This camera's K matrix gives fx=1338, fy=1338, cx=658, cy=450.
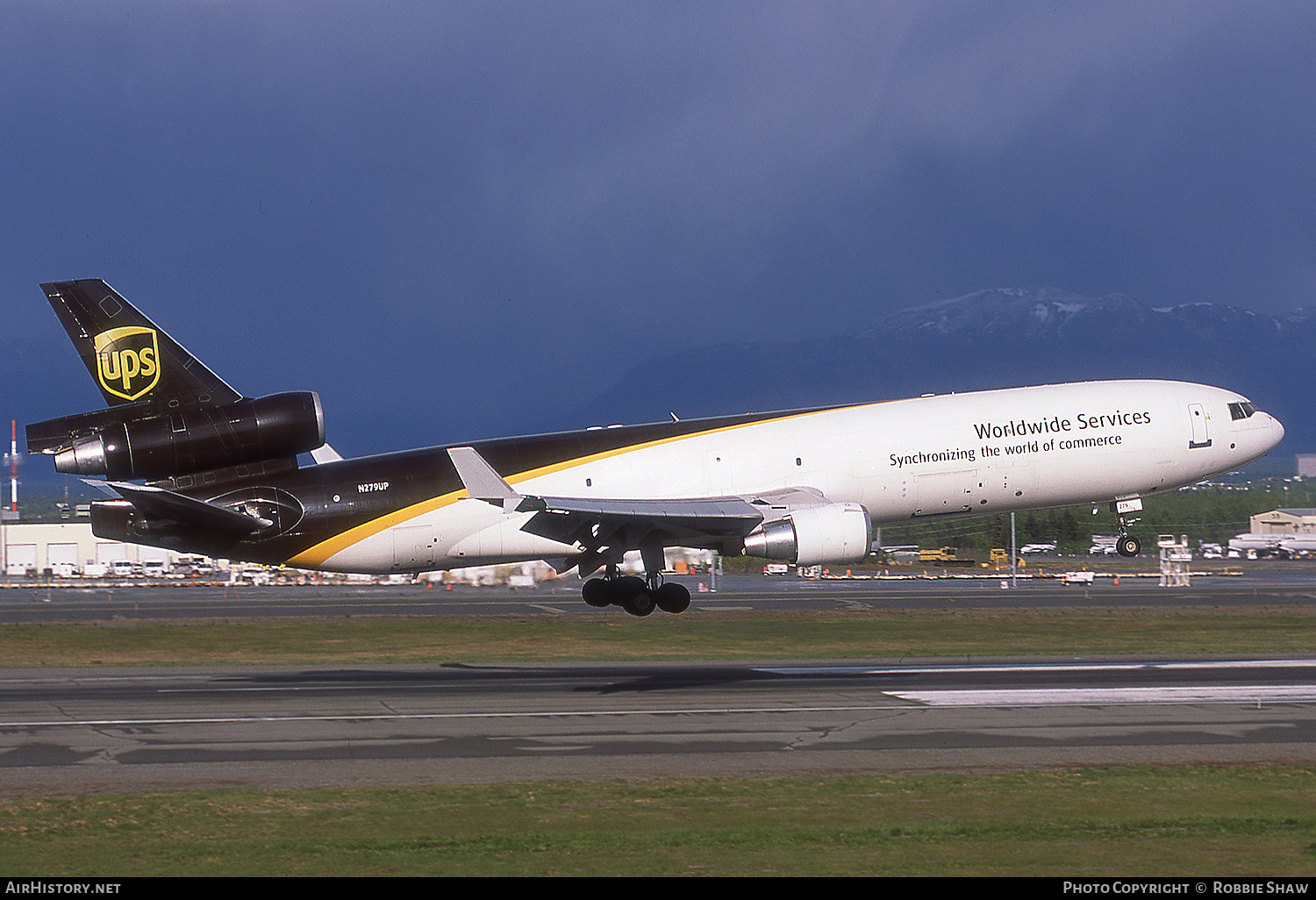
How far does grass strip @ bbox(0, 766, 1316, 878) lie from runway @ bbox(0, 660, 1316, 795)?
170 centimetres

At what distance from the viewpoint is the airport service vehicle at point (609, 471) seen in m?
36.4

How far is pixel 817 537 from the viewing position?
35.6 m

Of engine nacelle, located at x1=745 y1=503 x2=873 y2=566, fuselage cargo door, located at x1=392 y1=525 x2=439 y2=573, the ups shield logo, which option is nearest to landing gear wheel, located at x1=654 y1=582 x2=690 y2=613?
engine nacelle, located at x1=745 y1=503 x2=873 y2=566

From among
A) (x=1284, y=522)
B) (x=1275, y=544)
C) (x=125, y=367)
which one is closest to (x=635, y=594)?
(x=125, y=367)

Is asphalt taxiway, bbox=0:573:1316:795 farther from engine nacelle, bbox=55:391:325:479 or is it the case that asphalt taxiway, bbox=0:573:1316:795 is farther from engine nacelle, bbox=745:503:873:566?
engine nacelle, bbox=55:391:325:479

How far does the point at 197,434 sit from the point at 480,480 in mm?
9137

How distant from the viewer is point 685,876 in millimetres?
19406

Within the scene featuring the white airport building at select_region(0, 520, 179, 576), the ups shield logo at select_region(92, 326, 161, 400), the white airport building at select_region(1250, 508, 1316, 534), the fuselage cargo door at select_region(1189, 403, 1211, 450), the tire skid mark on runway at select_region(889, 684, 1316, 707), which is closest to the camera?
the ups shield logo at select_region(92, 326, 161, 400)

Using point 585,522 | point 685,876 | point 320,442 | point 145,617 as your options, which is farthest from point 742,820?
point 145,617

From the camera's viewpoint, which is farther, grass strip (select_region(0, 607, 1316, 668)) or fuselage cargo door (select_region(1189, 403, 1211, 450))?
grass strip (select_region(0, 607, 1316, 668))

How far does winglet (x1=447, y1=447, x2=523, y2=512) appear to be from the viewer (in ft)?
109

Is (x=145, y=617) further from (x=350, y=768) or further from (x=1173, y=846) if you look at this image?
(x=1173, y=846)

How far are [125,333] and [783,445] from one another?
19173 millimetres

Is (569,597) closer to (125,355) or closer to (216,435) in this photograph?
(216,435)
